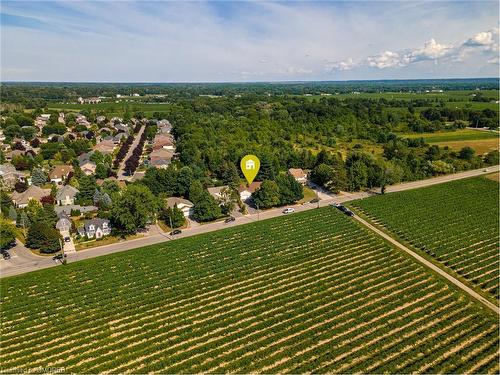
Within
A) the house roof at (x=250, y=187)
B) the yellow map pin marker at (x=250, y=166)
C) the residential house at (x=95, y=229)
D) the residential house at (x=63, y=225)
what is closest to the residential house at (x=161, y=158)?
the house roof at (x=250, y=187)

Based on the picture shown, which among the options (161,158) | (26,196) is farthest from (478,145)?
(26,196)

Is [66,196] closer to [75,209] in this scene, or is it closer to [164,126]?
[75,209]

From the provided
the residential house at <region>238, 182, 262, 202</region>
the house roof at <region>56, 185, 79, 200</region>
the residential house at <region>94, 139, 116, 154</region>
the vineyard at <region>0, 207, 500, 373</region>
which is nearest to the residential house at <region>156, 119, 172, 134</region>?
the residential house at <region>94, 139, 116, 154</region>

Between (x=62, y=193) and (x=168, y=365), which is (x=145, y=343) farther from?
(x=62, y=193)

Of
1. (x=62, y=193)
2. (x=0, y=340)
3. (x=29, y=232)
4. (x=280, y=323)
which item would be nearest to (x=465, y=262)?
(x=280, y=323)

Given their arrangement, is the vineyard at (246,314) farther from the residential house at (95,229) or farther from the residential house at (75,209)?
the residential house at (75,209)

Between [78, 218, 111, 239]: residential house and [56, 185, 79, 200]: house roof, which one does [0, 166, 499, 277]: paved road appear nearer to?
[78, 218, 111, 239]: residential house
